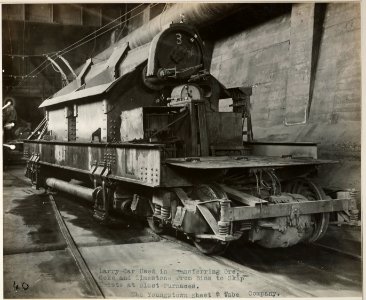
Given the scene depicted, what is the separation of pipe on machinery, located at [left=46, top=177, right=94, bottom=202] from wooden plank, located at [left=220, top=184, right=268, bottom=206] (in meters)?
2.72

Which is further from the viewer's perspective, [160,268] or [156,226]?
[156,226]

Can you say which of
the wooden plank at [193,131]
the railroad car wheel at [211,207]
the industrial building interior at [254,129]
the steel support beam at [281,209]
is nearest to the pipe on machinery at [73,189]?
the industrial building interior at [254,129]

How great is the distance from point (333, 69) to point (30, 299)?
607 centimetres

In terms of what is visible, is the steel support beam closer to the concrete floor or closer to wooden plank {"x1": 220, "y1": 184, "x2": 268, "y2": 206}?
wooden plank {"x1": 220, "y1": 184, "x2": 268, "y2": 206}

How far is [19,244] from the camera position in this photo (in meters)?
5.36

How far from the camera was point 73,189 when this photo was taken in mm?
7820

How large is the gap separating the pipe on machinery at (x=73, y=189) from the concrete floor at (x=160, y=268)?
3.30 feet

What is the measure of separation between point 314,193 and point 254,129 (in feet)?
12.2

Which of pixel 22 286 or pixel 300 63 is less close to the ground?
pixel 300 63

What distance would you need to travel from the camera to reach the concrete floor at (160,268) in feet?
13.4

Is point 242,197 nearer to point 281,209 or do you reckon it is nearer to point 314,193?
point 281,209

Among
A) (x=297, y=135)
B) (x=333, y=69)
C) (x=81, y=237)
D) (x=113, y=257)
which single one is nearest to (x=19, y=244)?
(x=81, y=237)

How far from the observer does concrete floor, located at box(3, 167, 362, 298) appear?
13.4 feet

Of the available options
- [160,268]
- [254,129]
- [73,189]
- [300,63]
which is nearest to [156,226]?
[160,268]
